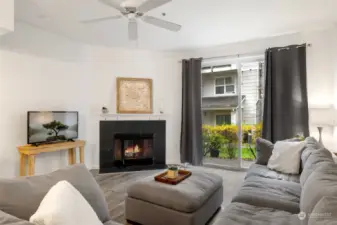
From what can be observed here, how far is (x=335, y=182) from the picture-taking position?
1349mm

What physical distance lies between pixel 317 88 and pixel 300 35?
41.3 inches

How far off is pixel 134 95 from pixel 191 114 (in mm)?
1422

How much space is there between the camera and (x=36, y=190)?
4.33 feet

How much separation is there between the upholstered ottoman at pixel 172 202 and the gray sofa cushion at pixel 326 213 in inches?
48.2

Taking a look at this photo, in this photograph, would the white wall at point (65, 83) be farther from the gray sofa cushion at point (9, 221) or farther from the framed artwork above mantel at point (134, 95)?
the gray sofa cushion at point (9, 221)

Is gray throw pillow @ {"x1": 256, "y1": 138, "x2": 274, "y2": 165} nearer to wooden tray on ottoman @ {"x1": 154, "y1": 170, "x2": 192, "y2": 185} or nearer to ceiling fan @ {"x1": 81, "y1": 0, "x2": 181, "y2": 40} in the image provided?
wooden tray on ottoman @ {"x1": 154, "y1": 170, "x2": 192, "y2": 185}

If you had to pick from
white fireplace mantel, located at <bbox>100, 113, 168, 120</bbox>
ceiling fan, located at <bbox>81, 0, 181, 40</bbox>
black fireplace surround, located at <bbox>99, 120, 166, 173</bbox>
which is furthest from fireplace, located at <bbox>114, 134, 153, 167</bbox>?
ceiling fan, located at <bbox>81, 0, 181, 40</bbox>

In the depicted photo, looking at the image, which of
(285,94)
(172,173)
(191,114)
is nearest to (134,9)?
(172,173)

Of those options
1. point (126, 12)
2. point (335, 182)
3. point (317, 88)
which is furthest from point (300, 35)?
point (335, 182)

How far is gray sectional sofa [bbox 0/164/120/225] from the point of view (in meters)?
1.17

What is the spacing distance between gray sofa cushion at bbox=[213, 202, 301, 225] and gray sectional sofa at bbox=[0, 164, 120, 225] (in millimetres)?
861

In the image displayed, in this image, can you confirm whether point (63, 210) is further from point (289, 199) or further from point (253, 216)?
point (289, 199)

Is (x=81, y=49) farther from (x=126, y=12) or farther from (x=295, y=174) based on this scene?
(x=295, y=174)

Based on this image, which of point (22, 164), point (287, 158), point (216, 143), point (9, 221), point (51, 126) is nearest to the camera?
point (9, 221)
